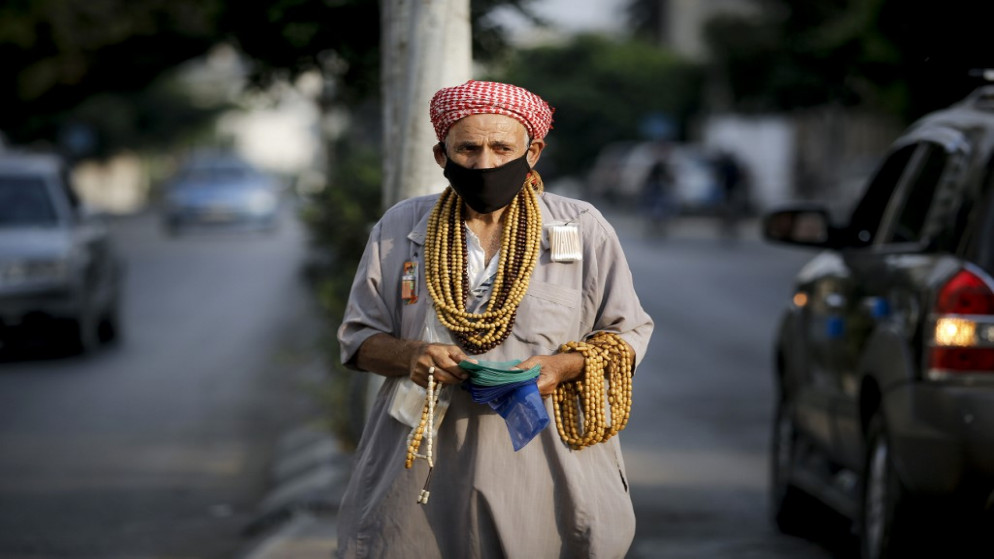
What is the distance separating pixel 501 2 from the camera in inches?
348

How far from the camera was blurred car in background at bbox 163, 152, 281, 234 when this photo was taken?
36906mm

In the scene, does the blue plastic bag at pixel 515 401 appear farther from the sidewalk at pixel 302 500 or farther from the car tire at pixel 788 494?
the car tire at pixel 788 494

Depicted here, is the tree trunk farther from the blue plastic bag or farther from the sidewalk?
the blue plastic bag

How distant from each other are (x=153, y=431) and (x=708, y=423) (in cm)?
365

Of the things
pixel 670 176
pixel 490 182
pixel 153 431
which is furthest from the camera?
pixel 670 176

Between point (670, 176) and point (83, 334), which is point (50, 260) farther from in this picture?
point (670, 176)

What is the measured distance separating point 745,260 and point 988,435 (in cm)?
2228

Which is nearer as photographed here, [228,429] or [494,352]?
[494,352]

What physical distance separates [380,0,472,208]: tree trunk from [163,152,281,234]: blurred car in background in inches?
1236

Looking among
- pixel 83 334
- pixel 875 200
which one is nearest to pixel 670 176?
pixel 83 334

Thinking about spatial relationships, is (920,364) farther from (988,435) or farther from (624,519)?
(624,519)

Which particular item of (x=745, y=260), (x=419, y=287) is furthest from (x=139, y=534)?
(x=745, y=260)

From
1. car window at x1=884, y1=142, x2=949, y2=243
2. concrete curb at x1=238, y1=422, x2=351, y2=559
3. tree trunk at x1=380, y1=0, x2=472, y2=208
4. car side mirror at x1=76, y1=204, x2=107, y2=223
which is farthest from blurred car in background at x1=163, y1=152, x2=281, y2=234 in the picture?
tree trunk at x1=380, y1=0, x2=472, y2=208

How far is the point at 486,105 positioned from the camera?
3670 millimetres
